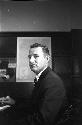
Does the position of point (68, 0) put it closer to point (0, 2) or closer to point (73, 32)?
point (73, 32)

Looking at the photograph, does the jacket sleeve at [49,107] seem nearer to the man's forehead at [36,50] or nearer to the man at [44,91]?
the man at [44,91]

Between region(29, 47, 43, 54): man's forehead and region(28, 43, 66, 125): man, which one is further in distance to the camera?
region(29, 47, 43, 54): man's forehead

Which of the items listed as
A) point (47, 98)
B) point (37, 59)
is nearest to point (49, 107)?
point (47, 98)

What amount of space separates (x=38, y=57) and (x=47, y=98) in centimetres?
26

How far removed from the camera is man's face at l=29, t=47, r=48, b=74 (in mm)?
1016

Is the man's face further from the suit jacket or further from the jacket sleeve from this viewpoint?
the jacket sleeve

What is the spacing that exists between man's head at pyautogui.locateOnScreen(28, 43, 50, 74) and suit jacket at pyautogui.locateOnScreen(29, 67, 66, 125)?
1.8 inches

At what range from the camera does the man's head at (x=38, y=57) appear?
102 cm

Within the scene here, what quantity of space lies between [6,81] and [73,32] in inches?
20.8

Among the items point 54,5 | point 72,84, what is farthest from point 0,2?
point 72,84

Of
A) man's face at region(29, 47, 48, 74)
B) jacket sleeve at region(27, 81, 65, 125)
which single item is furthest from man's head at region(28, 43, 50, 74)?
jacket sleeve at region(27, 81, 65, 125)

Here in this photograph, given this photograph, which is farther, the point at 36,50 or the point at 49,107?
the point at 36,50

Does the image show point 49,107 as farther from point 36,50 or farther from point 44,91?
point 36,50

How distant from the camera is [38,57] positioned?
1023 millimetres
